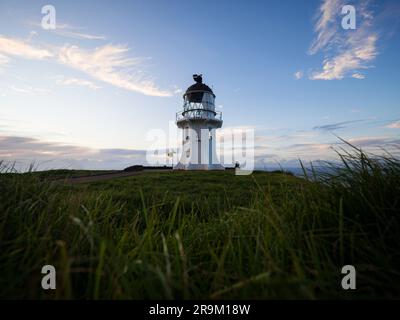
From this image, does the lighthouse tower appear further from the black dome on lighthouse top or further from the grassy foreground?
the grassy foreground

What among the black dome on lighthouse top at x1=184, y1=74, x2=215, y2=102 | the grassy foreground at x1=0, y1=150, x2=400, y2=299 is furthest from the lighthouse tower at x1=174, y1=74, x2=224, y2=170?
the grassy foreground at x1=0, y1=150, x2=400, y2=299

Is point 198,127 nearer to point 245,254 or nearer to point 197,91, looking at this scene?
point 197,91

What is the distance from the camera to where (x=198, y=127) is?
30.4m

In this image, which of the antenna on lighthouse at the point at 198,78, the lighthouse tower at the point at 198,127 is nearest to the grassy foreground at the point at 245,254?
the lighthouse tower at the point at 198,127

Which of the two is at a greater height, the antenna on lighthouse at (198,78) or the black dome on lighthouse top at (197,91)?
the antenna on lighthouse at (198,78)

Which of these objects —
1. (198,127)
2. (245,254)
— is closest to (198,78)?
(198,127)

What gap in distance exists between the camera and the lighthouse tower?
30297 mm

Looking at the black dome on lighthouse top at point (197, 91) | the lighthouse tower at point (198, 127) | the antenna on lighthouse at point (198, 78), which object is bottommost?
the lighthouse tower at point (198, 127)

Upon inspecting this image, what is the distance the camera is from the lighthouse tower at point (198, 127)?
30.3 metres

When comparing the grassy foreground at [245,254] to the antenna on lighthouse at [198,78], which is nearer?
the grassy foreground at [245,254]

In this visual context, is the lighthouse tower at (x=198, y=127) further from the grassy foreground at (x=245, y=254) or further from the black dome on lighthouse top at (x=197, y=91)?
the grassy foreground at (x=245, y=254)
